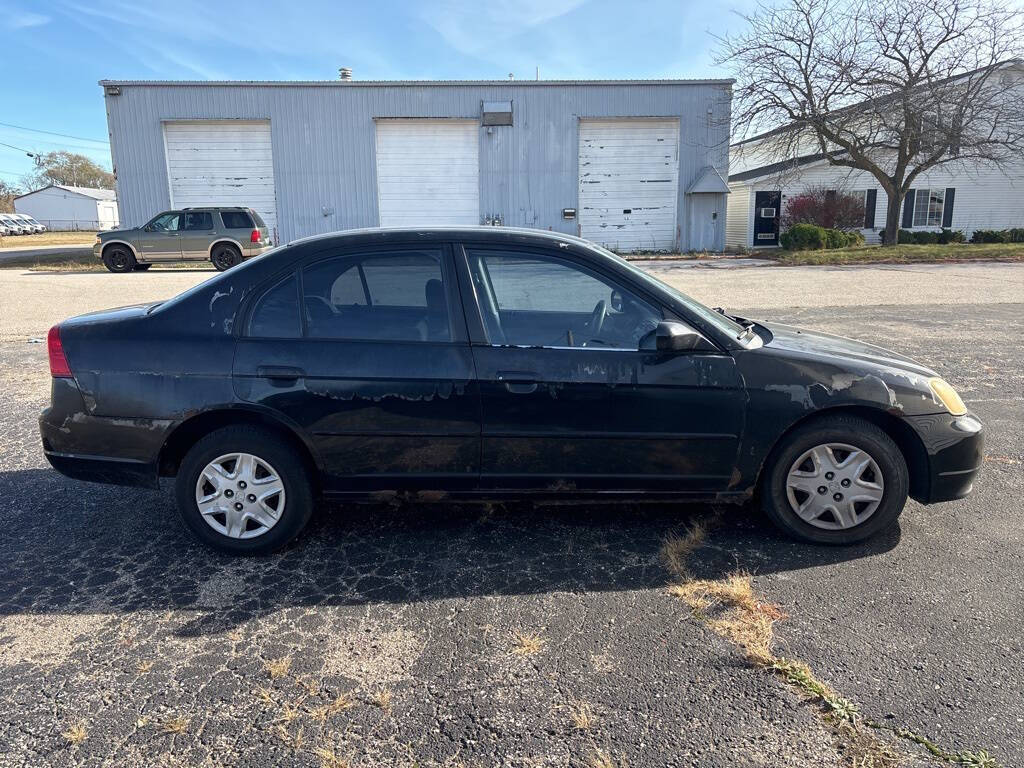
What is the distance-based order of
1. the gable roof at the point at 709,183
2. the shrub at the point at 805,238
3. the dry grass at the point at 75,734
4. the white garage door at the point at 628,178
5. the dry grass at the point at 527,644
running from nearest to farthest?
the dry grass at the point at 75,734 < the dry grass at the point at 527,644 < the shrub at the point at 805,238 < the gable roof at the point at 709,183 < the white garage door at the point at 628,178

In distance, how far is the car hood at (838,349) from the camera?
12.0 ft

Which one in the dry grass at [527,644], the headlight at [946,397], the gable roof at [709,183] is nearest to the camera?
the dry grass at [527,644]

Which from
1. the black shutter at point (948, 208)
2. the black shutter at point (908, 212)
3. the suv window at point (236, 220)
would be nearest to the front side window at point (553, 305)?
the suv window at point (236, 220)

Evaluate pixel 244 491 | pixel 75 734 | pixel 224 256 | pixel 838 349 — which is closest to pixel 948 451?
pixel 838 349

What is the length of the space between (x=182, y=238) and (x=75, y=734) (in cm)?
2077

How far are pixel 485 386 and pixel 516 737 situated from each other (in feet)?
5.17

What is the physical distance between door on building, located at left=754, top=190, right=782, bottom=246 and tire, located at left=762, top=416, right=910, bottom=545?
3228 cm

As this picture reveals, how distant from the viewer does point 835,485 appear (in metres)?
3.57

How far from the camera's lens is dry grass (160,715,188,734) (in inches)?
93.5

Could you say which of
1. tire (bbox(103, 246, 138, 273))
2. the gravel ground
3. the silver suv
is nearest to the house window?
the silver suv

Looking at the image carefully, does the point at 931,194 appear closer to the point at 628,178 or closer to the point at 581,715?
the point at 628,178

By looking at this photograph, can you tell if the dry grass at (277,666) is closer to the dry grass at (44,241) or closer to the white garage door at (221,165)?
the white garage door at (221,165)

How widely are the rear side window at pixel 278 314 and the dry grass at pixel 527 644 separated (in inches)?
69.7

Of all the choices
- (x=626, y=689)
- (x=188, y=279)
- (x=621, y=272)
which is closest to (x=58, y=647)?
(x=626, y=689)
